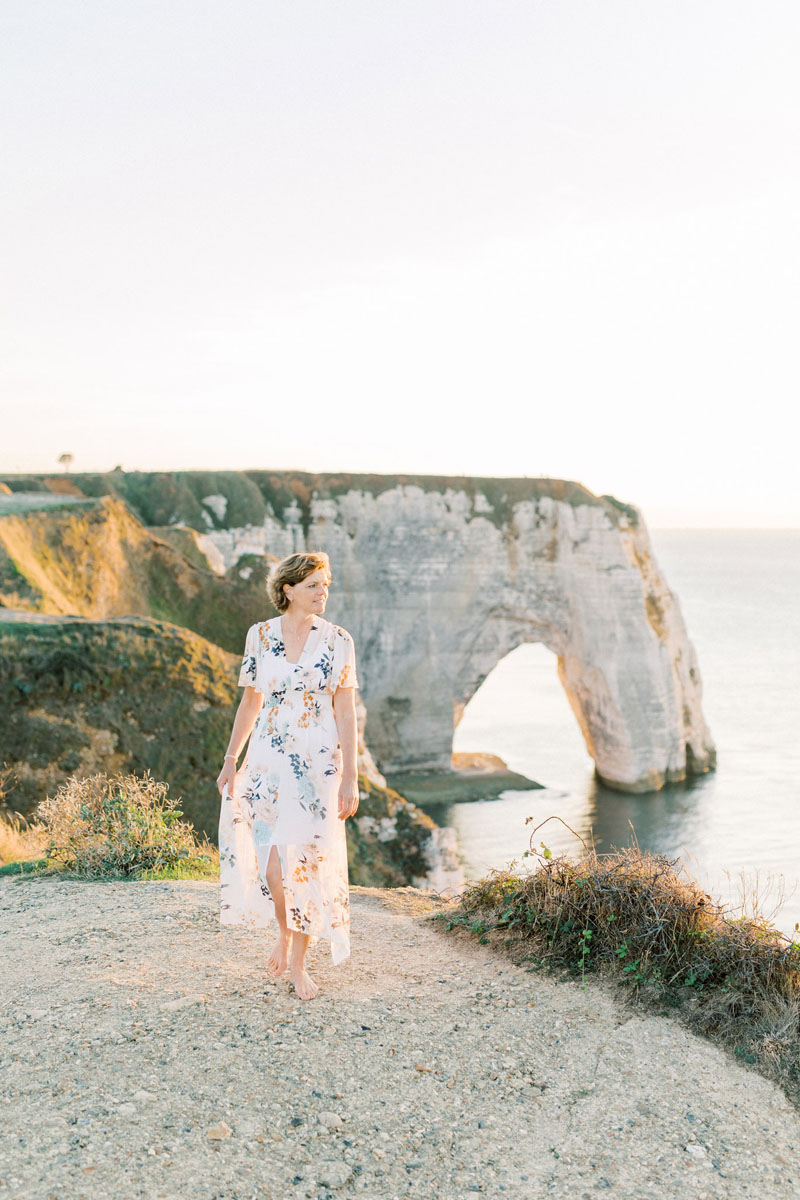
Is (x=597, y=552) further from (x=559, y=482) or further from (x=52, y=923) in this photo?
(x=52, y=923)

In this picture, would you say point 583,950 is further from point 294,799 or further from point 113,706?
point 113,706

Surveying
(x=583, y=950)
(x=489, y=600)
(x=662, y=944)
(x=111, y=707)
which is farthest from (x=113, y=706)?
(x=489, y=600)

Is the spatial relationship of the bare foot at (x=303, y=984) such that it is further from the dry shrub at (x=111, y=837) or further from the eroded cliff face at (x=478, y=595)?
the eroded cliff face at (x=478, y=595)

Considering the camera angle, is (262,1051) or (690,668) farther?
(690,668)

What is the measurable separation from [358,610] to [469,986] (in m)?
34.0

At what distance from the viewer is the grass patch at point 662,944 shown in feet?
15.9

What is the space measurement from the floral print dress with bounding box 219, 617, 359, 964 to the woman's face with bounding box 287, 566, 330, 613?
0.12m

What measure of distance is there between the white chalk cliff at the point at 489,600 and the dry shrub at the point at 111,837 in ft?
99.5

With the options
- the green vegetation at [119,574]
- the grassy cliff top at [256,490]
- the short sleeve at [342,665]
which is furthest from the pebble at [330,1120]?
the grassy cliff top at [256,490]

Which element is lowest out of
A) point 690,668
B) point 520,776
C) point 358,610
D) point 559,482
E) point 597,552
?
point 520,776

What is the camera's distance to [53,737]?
13.1 meters

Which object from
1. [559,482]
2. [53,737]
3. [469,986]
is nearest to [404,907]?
[469,986]

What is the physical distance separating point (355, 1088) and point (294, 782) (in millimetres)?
1590

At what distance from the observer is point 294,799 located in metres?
4.96
